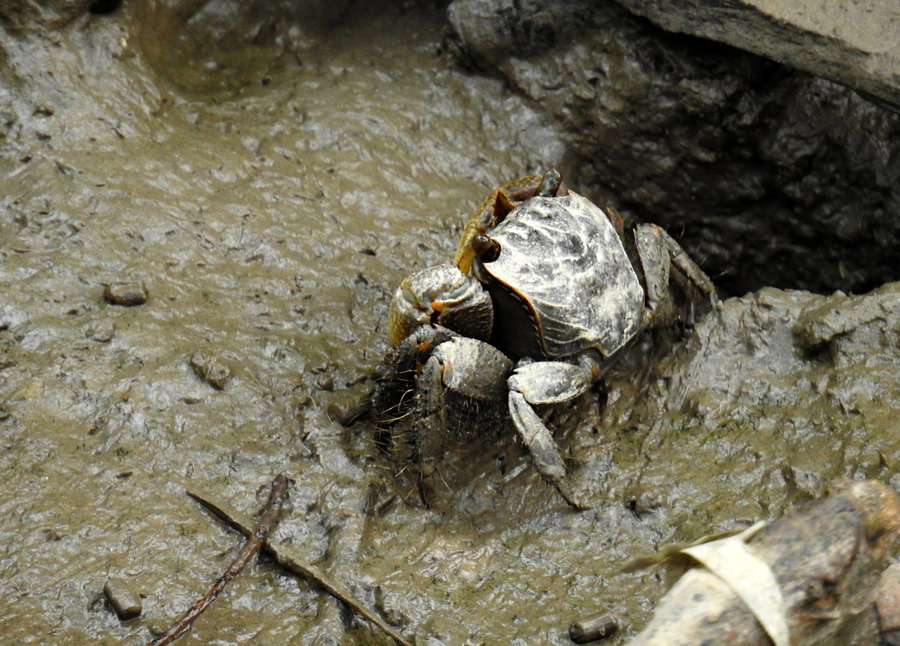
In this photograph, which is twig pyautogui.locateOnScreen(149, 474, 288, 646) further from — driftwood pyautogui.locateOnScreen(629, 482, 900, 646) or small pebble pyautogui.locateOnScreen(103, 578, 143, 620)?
driftwood pyautogui.locateOnScreen(629, 482, 900, 646)

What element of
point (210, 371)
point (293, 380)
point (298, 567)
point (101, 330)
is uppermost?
point (101, 330)

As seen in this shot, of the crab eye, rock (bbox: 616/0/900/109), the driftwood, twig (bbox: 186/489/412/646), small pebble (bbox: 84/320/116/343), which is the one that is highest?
rock (bbox: 616/0/900/109)

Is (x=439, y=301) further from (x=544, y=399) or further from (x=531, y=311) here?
(x=544, y=399)

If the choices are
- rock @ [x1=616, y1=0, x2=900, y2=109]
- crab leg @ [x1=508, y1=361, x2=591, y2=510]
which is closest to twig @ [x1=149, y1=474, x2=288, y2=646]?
crab leg @ [x1=508, y1=361, x2=591, y2=510]

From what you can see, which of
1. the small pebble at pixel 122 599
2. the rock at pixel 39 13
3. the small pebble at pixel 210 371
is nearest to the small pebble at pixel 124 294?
the small pebble at pixel 210 371

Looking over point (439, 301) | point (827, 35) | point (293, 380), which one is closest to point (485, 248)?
point (439, 301)

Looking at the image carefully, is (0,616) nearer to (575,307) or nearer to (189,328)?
(189,328)
